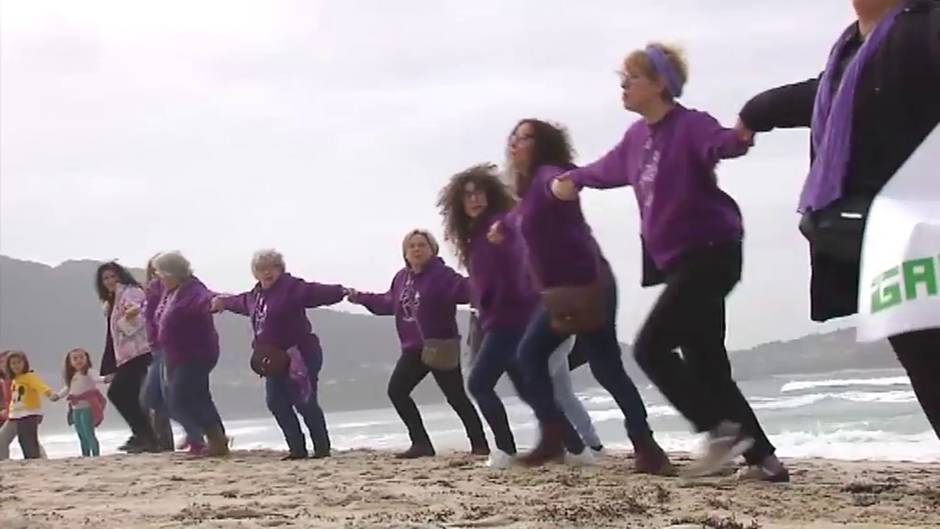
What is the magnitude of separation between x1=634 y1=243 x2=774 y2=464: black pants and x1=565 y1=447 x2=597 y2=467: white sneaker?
1.36 meters

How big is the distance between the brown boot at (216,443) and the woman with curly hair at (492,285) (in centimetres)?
270

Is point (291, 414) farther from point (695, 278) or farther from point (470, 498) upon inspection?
point (695, 278)

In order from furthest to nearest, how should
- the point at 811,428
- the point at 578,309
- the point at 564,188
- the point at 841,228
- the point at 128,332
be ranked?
the point at 811,428
the point at 128,332
the point at 578,309
the point at 564,188
the point at 841,228

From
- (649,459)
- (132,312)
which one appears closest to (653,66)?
(649,459)

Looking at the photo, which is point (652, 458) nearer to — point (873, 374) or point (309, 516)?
point (309, 516)

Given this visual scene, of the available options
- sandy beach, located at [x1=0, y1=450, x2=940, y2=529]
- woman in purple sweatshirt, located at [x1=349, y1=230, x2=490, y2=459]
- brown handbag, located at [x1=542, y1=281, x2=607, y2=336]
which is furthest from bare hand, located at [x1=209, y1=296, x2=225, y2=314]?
brown handbag, located at [x1=542, y1=281, x2=607, y2=336]

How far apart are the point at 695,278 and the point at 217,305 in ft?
16.3

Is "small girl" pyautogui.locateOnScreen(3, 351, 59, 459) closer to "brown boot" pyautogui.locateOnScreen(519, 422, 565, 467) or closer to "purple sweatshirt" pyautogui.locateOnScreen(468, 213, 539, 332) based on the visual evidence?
"purple sweatshirt" pyautogui.locateOnScreen(468, 213, 539, 332)

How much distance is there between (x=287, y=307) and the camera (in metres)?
8.14

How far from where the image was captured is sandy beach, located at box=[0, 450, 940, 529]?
3541mm

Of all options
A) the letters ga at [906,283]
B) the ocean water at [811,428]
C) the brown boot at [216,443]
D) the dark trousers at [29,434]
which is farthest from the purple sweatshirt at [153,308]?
the letters ga at [906,283]

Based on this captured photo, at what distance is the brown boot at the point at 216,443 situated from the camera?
8.67 meters

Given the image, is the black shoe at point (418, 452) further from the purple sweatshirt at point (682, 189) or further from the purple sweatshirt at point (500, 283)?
the purple sweatshirt at point (682, 189)

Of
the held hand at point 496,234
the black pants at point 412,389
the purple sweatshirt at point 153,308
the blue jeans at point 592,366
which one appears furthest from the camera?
the purple sweatshirt at point 153,308
